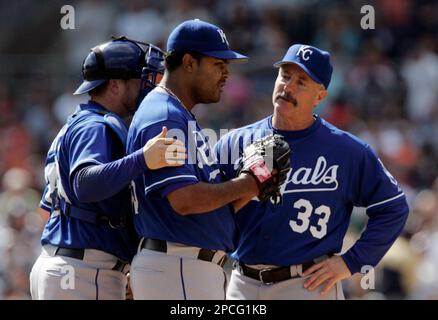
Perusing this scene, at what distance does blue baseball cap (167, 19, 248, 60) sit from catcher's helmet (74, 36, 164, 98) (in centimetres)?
32

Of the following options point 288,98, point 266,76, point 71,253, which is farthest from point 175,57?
point 266,76

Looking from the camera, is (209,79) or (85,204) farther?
(85,204)

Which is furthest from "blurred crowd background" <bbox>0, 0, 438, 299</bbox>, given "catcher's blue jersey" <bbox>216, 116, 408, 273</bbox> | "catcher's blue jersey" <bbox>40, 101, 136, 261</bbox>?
"catcher's blue jersey" <bbox>40, 101, 136, 261</bbox>

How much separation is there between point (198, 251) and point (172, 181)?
14.3 inches

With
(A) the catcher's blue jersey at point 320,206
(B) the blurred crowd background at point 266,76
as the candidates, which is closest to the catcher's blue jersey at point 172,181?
(A) the catcher's blue jersey at point 320,206

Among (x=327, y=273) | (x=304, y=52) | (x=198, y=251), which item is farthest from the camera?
(x=304, y=52)

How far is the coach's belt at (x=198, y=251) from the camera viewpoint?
4.08 m

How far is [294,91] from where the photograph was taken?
15.6 ft

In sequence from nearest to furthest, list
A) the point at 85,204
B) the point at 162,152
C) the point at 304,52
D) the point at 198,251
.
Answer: the point at 162,152
the point at 198,251
the point at 85,204
the point at 304,52

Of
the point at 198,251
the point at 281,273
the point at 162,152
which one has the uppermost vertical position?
the point at 162,152

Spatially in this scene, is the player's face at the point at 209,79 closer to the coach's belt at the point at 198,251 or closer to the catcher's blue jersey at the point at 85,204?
the catcher's blue jersey at the point at 85,204

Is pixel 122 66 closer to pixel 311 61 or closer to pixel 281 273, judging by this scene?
pixel 311 61

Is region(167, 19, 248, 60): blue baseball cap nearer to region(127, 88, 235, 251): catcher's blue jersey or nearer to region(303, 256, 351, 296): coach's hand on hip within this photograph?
region(127, 88, 235, 251): catcher's blue jersey

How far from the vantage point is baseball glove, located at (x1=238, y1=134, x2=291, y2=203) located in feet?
13.4
